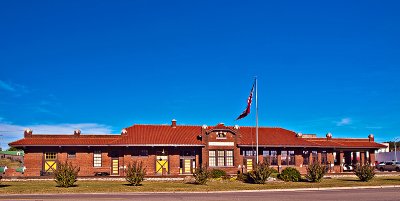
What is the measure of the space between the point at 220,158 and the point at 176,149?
Result: 17.2ft

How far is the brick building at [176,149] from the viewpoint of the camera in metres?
47.4

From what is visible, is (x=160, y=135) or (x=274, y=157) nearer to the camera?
(x=160, y=135)

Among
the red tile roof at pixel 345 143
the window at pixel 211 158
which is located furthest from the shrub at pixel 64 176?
the red tile roof at pixel 345 143

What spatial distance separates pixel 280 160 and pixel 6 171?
30.5 m

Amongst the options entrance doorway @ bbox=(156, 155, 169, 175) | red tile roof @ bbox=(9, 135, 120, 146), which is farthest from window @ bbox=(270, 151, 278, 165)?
red tile roof @ bbox=(9, 135, 120, 146)

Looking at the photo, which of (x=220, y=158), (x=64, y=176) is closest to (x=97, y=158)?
(x=220, y=158)

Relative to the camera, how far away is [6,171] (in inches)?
1671

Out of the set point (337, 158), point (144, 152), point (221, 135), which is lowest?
point (337, 158)

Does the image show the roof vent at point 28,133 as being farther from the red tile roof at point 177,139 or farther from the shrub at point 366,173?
the shrub at point 366,173

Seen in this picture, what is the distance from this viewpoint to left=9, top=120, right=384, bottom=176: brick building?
155 ft

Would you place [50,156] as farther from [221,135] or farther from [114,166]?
[221,135]

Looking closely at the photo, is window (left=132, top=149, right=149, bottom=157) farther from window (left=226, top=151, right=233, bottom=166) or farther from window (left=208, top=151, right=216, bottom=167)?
window (left=226, top=151, right=233, bottom=166)

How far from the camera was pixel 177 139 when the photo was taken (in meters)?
50.2

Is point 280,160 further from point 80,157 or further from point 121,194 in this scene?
point 121,194
